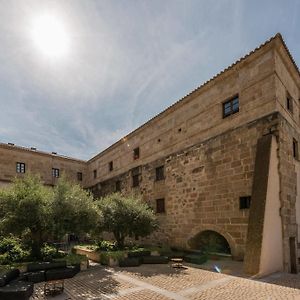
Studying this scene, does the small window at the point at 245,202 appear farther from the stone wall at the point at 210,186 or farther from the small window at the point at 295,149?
the small window at the point at 295,149

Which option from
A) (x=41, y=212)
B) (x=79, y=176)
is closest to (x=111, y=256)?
(x=41, y=212)

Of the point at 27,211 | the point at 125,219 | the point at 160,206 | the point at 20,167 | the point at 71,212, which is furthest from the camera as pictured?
the point at 20,167

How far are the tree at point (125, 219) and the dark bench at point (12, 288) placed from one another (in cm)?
629

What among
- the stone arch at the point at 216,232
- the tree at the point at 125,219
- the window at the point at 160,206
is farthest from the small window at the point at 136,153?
the stone arch at the point at 216,232

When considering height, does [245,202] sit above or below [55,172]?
below

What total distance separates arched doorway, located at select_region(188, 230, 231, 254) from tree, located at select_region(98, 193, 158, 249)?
2523mm

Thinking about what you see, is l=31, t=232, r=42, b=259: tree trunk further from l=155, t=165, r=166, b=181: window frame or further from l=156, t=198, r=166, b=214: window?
l=155, t=165, r=166, b=181: window frame

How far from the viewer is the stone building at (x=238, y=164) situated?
35.9 feet

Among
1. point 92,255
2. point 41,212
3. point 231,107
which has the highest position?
point 231,107

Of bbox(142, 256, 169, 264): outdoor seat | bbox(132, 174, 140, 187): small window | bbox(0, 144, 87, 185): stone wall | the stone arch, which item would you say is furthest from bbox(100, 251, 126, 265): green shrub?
bbox(0, 144, 87, 185): stone wall

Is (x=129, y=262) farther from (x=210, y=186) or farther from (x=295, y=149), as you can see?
(x=295, y=149)

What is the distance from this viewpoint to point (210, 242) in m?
14.8

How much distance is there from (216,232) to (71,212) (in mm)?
7819

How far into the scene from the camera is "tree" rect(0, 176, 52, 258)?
35.6ft
